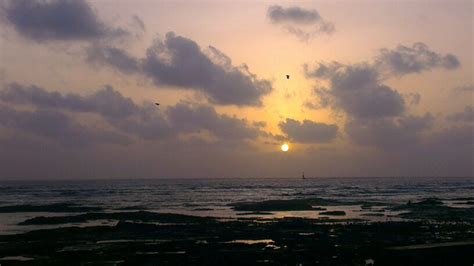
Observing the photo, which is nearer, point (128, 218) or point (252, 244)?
point (252, 244)

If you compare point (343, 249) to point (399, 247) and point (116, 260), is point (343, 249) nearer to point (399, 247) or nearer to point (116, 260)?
point (399, 247)

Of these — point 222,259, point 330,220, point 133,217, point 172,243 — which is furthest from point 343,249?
point 133,217

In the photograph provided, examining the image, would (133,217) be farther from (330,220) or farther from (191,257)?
(191,257)

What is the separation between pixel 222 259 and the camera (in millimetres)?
25531

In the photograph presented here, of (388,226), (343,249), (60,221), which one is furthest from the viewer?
(60,221)

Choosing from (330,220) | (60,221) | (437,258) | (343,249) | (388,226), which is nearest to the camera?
(437,258)

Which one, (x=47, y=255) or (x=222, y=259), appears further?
(x=47, y=255)

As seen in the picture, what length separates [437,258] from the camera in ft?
82.9

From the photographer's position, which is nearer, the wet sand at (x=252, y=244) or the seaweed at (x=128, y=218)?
the wet sand at (x=252, y=244)

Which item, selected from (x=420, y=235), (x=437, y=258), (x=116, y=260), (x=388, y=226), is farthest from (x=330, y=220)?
(x=116, y=260)

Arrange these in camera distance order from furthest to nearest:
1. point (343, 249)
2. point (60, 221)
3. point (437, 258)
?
point (60, 221), point (343, 249), point (437, 258)

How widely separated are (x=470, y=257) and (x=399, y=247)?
3.94 meters

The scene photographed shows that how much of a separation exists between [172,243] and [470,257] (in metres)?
16.0

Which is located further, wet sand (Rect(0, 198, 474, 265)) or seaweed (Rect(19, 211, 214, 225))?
seaweed (Rect(19, 211, 214, 225))
